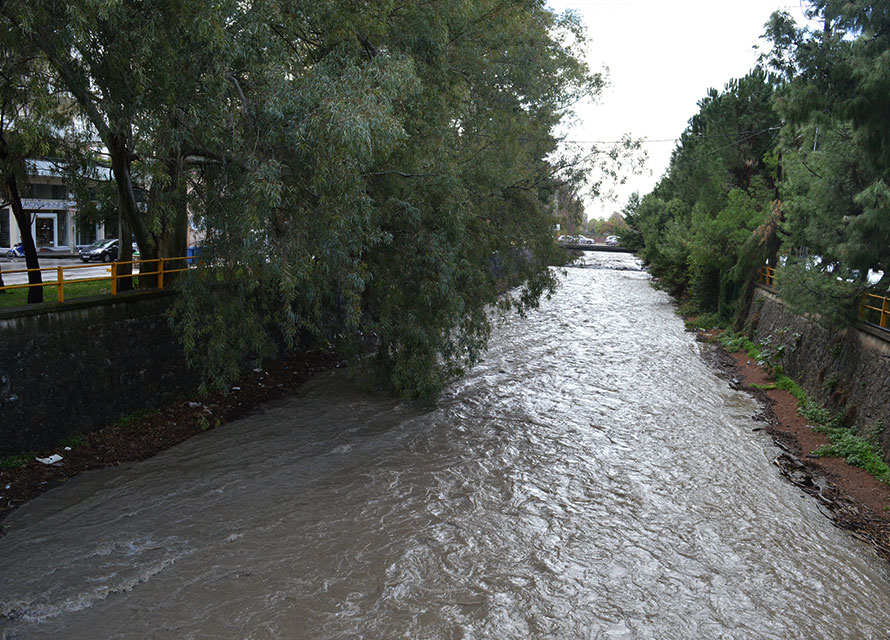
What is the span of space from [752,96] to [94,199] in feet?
85.5

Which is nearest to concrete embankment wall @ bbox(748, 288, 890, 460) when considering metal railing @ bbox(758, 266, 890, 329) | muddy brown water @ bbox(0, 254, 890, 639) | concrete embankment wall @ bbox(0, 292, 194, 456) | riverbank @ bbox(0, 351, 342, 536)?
metal railing @ bbox(758, 266, 890, 329)

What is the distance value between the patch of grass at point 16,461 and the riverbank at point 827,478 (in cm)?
1288

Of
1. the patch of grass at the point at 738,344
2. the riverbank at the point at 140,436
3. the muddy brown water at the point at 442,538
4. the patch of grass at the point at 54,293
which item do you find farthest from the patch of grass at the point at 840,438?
the patch of grass at the point at 54,293

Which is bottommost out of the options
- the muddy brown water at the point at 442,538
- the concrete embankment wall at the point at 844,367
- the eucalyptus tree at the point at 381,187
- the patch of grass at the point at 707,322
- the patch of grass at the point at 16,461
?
the muddy brown water at the point at 442,538

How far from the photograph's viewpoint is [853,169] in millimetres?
14453

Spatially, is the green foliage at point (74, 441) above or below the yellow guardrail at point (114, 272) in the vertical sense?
below

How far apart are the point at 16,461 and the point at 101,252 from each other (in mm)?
24182

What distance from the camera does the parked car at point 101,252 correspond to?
32.6 m

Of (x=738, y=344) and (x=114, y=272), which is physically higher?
(x=114, y=272)

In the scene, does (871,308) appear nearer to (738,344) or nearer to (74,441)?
(738,344)

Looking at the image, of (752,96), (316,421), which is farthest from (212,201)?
(752,96)

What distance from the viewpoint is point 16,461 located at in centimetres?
1105

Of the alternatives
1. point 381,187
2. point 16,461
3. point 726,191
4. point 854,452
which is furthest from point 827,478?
point 726,191

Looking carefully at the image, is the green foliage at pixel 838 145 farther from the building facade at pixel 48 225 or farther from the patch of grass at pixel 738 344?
the building facade at pixel 48 225
